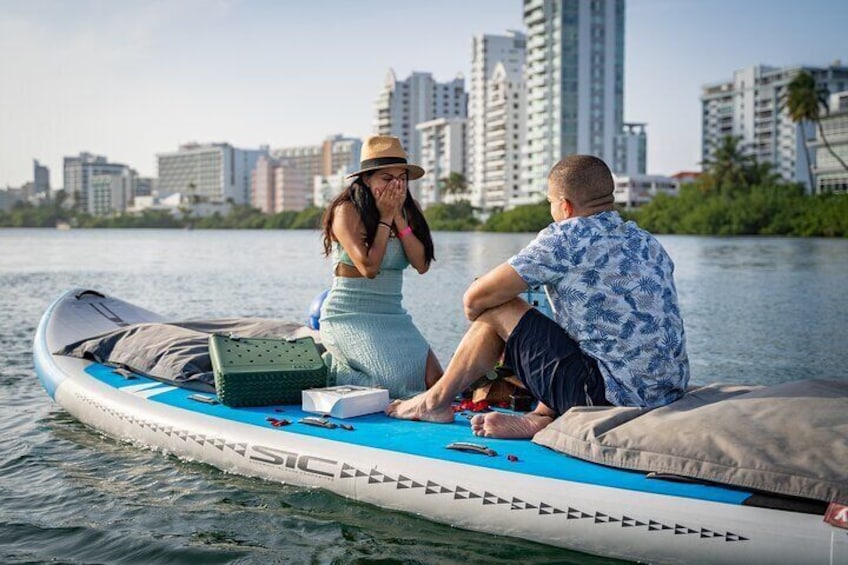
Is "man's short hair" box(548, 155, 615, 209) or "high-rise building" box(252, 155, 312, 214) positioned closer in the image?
"man's short hair" box(548, 155, 615, 209)

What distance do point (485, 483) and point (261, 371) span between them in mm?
1937

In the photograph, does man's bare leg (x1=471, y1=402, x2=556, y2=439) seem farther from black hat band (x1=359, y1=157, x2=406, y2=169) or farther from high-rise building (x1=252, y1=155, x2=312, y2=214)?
high-rise building (x1=252, y1=155, x2=312, y2=214)

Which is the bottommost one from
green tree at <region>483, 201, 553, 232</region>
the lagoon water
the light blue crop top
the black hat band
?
the lagoon water

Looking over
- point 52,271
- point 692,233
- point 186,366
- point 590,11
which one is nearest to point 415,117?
point 590,11

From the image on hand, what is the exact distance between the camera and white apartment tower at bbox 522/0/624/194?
112 metres

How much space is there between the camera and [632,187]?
10625 cm

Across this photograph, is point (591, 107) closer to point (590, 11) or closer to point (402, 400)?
point (590, 11)

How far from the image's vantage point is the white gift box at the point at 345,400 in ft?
19.6

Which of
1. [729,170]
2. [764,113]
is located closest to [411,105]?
[764,113]

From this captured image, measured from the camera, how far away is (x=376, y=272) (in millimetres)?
6547

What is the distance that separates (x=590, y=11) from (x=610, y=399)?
113 metres

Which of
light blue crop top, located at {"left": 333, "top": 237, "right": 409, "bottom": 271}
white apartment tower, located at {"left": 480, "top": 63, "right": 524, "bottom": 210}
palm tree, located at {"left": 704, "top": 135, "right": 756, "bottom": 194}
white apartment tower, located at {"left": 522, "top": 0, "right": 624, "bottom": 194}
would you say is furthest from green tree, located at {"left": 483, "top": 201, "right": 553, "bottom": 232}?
light blue crop top, located at {"left": 333, "top": 237, "right": 409, "bottom": 271}

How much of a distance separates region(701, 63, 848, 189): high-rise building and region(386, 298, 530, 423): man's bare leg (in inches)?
4544

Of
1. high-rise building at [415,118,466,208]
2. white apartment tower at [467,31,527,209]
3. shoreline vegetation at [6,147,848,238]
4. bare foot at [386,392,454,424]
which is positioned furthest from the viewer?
high-rise building at [415,118,466,208]
